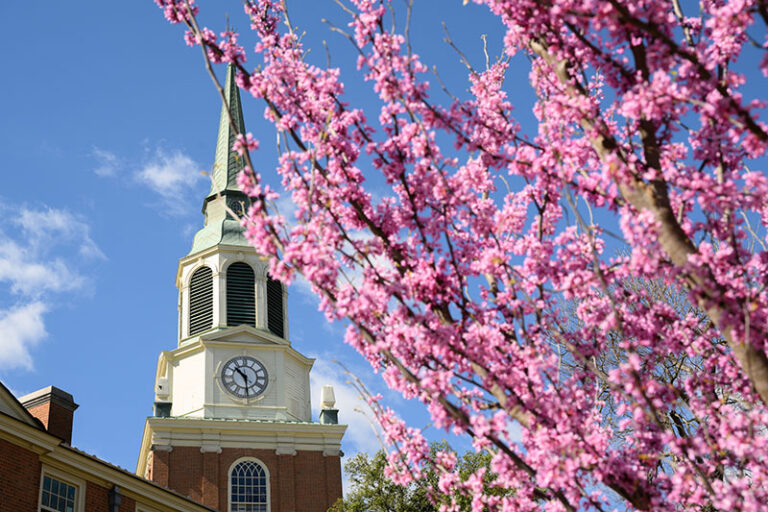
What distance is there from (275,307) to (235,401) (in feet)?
16.0

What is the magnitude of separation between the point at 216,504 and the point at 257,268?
1044cm

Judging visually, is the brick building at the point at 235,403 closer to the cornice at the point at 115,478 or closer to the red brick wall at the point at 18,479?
the cornice at the point at 115,478

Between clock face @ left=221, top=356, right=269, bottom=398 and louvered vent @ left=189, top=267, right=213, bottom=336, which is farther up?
louvered vent @ left=189, top=267, right=213, bottom=336

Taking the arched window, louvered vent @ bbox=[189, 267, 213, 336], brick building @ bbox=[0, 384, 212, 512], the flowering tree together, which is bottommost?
the flowering tree

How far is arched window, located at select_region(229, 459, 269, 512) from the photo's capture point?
36.5 metres

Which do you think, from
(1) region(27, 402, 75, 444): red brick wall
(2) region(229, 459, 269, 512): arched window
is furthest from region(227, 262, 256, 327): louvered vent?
(1) region(27, 402, 75, 444): red brick wall

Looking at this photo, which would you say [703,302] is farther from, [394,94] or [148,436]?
[148,436]

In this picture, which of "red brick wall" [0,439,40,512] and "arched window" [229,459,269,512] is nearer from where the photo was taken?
"red brick wall" [0,439,40,512]

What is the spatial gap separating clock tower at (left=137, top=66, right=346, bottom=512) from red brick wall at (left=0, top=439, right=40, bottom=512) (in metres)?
15.7

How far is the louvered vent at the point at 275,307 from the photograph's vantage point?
4134 centimetres

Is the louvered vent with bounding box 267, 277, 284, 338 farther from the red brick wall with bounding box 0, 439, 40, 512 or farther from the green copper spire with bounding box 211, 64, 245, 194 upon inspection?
the red brick wall with bounding box 0, 439, 40, 512

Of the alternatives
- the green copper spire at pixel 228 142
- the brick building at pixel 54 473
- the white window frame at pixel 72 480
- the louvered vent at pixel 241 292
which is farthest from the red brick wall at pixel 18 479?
the green copper spire at pixel 228 142

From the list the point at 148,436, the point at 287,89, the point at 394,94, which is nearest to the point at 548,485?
the point at 394,94

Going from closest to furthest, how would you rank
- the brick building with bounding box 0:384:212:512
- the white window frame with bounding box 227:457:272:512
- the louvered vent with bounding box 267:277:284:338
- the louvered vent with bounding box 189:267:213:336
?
the brick building with bounding box 0:384:212:512
the white window frame with bounding box 227:457:272:512
the louvered vent with bounding box 189:267:213:336
the louvered vent with bounding box 267:277:284:338
